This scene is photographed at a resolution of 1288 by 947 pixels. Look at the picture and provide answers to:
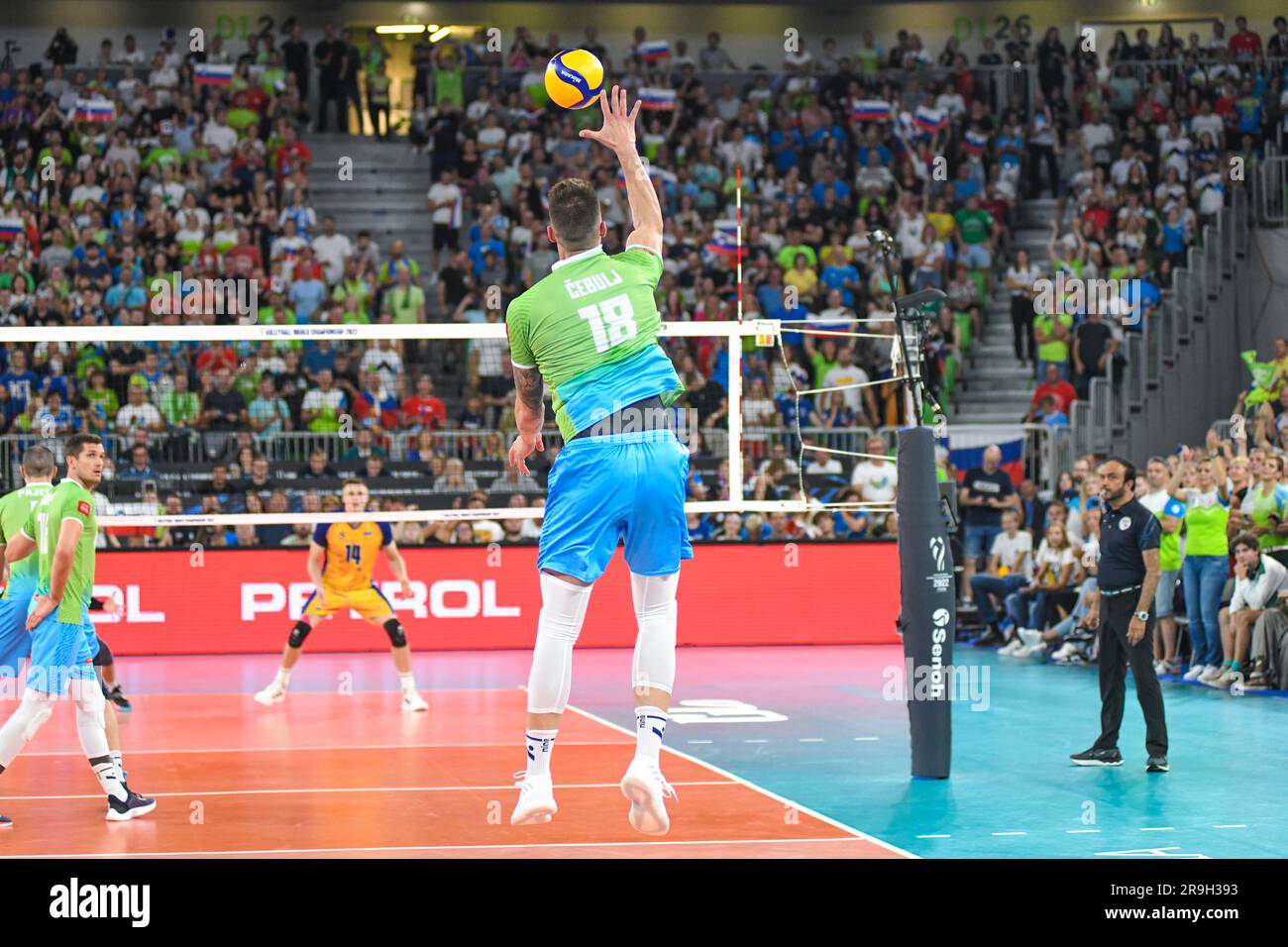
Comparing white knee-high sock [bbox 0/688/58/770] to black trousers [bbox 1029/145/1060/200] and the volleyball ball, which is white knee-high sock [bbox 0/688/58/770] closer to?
the volleyball ball

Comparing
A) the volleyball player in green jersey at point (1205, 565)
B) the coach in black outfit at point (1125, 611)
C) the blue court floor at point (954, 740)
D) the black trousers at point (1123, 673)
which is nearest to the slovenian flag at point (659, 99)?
the blue court floor at point (954, 740)

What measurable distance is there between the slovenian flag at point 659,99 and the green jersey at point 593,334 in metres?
20.3

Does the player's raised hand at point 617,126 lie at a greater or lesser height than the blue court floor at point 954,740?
greater

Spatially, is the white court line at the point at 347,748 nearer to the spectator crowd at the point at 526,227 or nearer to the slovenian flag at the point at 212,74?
the spectator crowd at the point at 526,227

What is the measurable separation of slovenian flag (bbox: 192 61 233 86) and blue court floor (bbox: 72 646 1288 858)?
10.7 metres

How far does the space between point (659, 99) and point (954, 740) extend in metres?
16.5

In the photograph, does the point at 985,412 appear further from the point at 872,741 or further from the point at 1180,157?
the point at 872,741

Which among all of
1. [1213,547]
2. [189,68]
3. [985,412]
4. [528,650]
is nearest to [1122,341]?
[985,412]

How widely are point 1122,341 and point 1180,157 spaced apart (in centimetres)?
396

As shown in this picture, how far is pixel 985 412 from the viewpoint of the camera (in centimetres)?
2345

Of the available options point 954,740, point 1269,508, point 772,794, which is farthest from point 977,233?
point 772,794

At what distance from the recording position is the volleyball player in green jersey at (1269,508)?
47.9 feet

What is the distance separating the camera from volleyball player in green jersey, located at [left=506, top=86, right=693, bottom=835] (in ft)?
20.1

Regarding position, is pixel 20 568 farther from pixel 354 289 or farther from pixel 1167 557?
pixel 354 289
